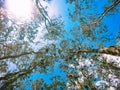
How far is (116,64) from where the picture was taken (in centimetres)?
1529

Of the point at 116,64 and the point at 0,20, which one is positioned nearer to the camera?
the point at 116,64

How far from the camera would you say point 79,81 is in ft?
56.4

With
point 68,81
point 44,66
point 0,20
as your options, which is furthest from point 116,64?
point 0,20

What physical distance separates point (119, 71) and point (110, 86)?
1.71m

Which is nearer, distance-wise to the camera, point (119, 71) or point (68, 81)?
point (119, 71)

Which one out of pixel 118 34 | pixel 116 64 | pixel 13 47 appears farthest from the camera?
pixel 13 47

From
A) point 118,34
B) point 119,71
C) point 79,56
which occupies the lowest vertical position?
point 119,71

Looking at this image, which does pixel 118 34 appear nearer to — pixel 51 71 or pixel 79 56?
pixel 79 56

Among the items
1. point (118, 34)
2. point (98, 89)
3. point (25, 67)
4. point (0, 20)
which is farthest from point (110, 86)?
point (0, 20)

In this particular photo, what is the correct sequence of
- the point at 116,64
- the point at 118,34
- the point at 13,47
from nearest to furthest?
the point at 116,64 < the point at 118,34 < the point at 13,47

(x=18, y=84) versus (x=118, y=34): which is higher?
(x=118, y=34)

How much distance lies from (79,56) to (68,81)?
195 cm

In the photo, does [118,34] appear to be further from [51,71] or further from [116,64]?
[51,71]

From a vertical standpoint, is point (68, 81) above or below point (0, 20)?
below
